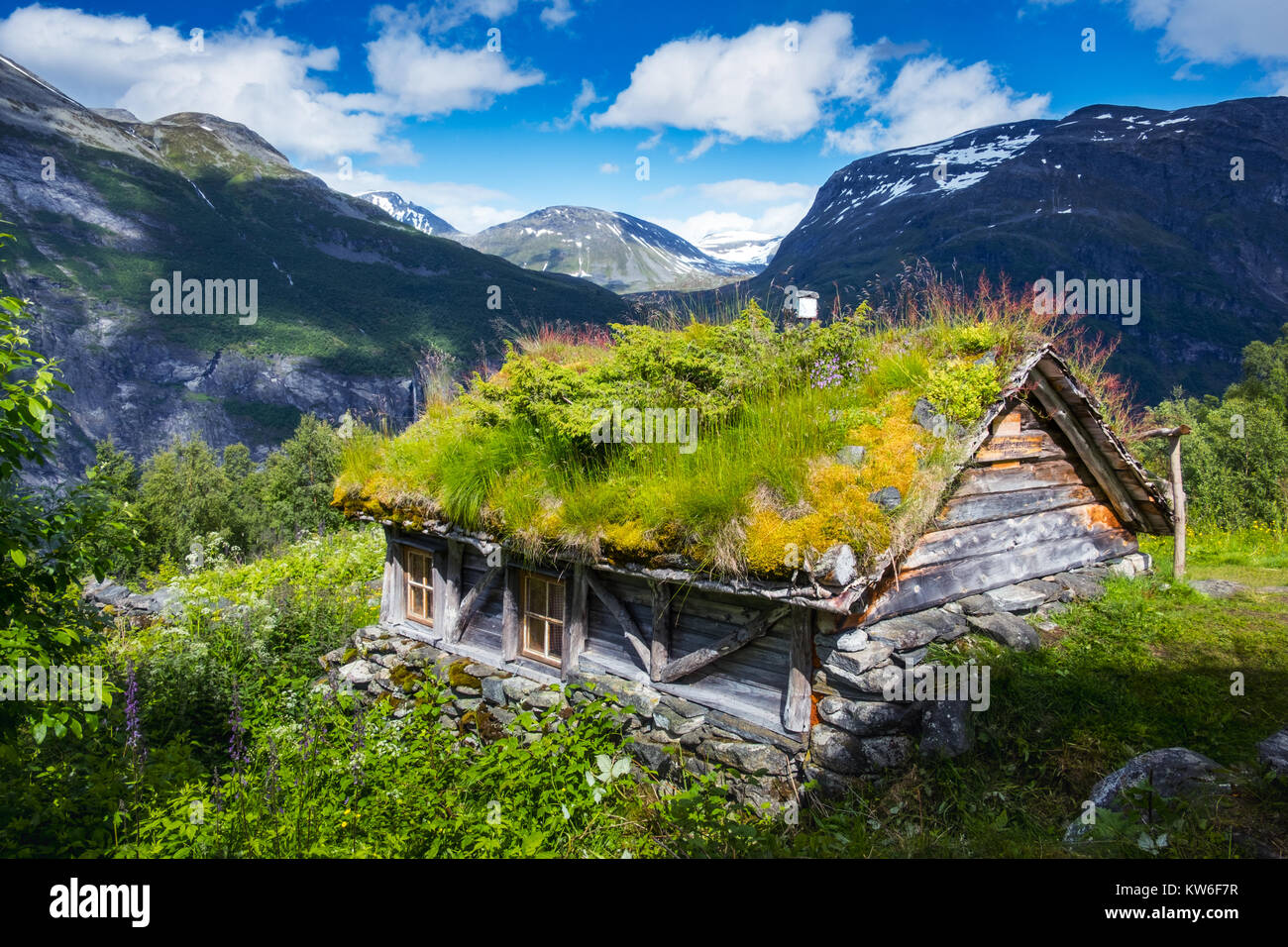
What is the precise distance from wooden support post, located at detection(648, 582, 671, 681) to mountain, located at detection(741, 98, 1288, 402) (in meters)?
109

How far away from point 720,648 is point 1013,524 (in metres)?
3.51

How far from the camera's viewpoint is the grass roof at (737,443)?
5148 mm

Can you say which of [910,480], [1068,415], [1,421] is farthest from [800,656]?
[1,421]

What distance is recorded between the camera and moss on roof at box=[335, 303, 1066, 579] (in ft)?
16.9

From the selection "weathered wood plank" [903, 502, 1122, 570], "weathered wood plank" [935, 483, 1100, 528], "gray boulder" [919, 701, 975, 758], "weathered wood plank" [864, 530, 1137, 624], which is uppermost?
"weathered wood plank" [935, 483, 1100, 528]

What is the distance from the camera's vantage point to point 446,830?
462 cm

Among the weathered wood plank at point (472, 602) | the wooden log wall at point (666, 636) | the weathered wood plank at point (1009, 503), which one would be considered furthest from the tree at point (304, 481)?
the weathered wood plank at point (1009, 503)

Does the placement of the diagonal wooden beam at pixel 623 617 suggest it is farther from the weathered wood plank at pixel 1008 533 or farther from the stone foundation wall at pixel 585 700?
the weathered wood plank at pixel 1008 533

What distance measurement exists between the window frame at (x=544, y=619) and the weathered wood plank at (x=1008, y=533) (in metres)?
3.56

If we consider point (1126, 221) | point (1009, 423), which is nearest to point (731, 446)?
point (1009, 423)

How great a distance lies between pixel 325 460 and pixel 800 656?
105ft

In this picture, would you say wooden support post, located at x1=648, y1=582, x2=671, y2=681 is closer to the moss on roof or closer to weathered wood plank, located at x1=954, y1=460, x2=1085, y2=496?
the moss on roof

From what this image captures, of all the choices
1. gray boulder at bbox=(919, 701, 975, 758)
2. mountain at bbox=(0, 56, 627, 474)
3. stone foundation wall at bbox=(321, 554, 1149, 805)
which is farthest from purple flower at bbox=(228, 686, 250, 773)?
mountain at bbox=(0, 56, 627, 474)
